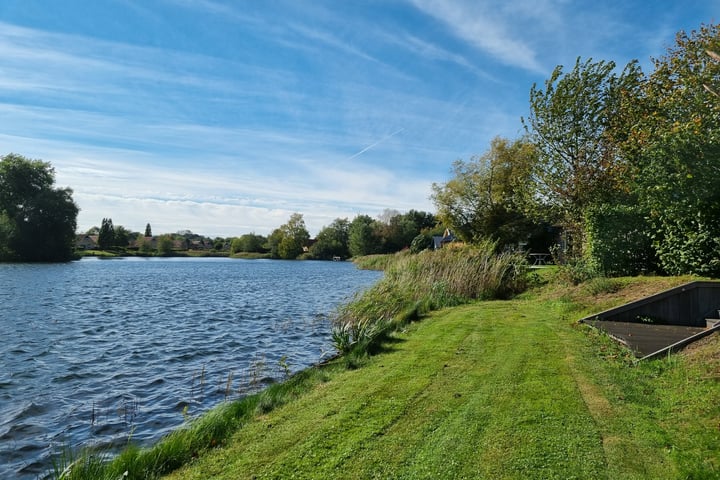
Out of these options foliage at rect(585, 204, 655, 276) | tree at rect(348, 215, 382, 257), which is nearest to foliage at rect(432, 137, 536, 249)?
foliage at rect(585, 204, 655, 276)

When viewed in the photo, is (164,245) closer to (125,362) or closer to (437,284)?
(437,284)

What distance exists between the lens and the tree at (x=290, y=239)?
10000 cm

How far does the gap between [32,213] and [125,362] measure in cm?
5463

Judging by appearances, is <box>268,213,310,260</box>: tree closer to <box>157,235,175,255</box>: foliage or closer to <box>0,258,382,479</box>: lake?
<box>157,235,175,255</box>: foliage

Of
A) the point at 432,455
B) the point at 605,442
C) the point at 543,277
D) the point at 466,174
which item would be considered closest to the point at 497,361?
the point at 605,442

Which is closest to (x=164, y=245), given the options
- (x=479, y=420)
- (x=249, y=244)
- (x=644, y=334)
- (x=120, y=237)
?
(x=120, y=237)

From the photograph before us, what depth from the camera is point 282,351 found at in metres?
11.3

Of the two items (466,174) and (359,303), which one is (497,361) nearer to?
(359,303)

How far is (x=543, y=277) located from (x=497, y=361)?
1222 centimetres

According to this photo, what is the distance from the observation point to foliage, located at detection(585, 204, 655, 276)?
13703 mm

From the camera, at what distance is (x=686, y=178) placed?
10156 millimetres

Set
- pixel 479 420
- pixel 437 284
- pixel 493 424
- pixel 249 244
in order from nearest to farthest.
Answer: pixel 493 424 < pixel 479 420 < pixel 437 284 < pixel 249 244

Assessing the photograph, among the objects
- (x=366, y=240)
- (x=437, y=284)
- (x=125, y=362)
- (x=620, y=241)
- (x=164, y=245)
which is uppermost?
(x=366, y=240)

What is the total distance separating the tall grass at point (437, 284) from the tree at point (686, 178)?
5100 millimetres
